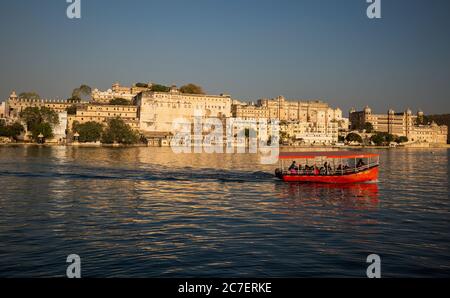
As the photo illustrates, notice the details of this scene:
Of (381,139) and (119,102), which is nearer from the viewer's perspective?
(119,102)

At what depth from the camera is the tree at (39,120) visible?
91938 mm

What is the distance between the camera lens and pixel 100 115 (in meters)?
107

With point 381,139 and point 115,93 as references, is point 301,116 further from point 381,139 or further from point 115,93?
point 115,93

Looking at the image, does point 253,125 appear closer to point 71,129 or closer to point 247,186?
point 71,129

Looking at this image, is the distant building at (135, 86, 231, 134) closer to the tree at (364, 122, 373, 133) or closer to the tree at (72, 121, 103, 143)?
the tree at (72, 121, 103, 143)

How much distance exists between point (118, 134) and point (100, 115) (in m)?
12.9

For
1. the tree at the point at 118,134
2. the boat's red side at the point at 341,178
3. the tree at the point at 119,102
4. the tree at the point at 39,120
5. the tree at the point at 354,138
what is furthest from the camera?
the tree at the point at 354,138

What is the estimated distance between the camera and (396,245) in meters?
12.4

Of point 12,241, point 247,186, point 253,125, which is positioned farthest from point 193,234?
point 253,125

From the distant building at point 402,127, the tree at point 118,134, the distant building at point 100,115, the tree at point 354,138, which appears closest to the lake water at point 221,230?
the tree at point 118,134

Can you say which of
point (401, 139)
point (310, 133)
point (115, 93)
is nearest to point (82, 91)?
point (115, 93)

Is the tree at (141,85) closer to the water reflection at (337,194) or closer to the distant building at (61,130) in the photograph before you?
the distant building at (61,130)

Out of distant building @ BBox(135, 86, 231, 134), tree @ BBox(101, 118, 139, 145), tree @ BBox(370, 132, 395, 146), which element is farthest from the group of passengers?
tree @ BBox(370, 132, 395, 146)

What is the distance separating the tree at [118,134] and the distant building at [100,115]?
6006 mm
